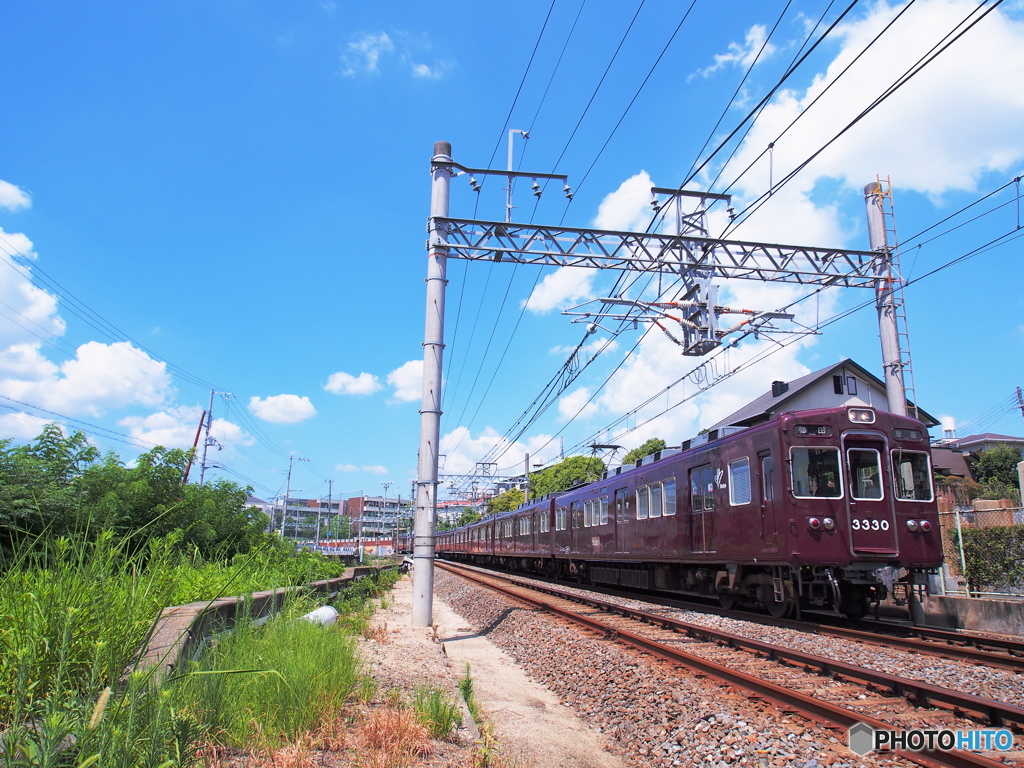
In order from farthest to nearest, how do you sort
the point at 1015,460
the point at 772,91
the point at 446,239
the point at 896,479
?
the point at 1015,460 < the point at 446,239 < the point at 896,479 < the point at 772,91

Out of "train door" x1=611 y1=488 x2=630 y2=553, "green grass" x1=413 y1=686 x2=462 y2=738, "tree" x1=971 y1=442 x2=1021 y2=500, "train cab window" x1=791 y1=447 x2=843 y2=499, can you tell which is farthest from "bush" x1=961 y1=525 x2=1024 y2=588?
"tree" x1=971 y1=442 x2=1021 y2=500

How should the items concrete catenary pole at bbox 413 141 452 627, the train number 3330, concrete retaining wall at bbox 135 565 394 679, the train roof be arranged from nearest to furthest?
concrete retaining wall at bbox 135 565 394 679 → the train number 3330 → concrete catenary pole at bbox 413 141 452 627 → the train roof

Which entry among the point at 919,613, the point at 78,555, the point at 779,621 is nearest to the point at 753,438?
the point at 779,621

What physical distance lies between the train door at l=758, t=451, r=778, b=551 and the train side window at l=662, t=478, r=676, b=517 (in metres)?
3.22

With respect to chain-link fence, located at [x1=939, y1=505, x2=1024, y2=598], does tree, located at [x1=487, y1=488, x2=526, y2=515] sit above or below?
above

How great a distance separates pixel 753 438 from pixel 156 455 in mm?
9962

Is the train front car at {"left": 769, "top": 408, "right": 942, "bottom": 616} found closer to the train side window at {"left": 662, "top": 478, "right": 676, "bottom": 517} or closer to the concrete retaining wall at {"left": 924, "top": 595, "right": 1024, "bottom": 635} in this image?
the concrete retaining wall at {"left": 924, "top": 595, "right": 1024, "bottom": 635}

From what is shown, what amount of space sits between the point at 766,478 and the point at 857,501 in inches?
50.3

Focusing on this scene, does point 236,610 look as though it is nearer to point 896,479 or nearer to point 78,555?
point 78,555

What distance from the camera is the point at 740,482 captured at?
10945 millimetres

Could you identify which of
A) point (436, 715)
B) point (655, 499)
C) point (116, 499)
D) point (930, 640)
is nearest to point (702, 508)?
point (655, 499)

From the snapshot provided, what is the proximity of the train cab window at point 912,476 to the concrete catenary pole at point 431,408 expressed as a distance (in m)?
7.33

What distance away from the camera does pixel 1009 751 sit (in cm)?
428

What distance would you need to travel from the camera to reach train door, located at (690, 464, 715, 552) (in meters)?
11.8
